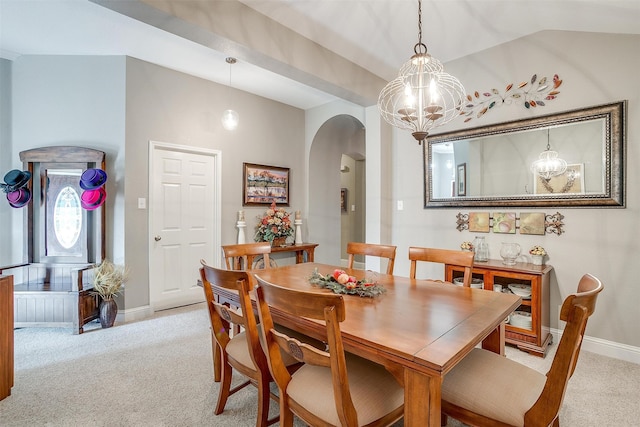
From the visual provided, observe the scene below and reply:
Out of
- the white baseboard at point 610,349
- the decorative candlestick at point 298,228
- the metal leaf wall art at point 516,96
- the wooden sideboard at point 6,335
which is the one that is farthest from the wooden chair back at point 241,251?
the white baseboard at point 610,349

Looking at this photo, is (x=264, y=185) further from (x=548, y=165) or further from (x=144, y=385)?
(x=548, y=165)

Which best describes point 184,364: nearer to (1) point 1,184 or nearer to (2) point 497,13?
(1) point 1,184

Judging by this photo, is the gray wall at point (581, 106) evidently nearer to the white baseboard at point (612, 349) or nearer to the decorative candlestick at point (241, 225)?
the white baseboard at point (612, 349)

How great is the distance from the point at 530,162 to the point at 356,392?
273cm

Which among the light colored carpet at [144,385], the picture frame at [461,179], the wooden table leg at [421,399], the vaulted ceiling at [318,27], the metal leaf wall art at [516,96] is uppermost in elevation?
the vaulted ceiling at [318,27]

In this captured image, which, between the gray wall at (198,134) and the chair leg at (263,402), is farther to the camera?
the gray wall at (198,134)

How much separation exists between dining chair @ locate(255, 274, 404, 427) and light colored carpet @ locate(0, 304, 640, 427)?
596mm

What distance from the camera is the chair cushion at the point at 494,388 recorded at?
1.18 meters

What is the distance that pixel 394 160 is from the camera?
3986mm

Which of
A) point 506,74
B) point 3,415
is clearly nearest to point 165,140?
point 3,415

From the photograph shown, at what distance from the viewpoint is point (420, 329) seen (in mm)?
1235

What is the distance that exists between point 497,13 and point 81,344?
4552 mm

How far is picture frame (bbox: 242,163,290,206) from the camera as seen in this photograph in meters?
4.46

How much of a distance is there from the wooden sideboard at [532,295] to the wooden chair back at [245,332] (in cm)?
219
